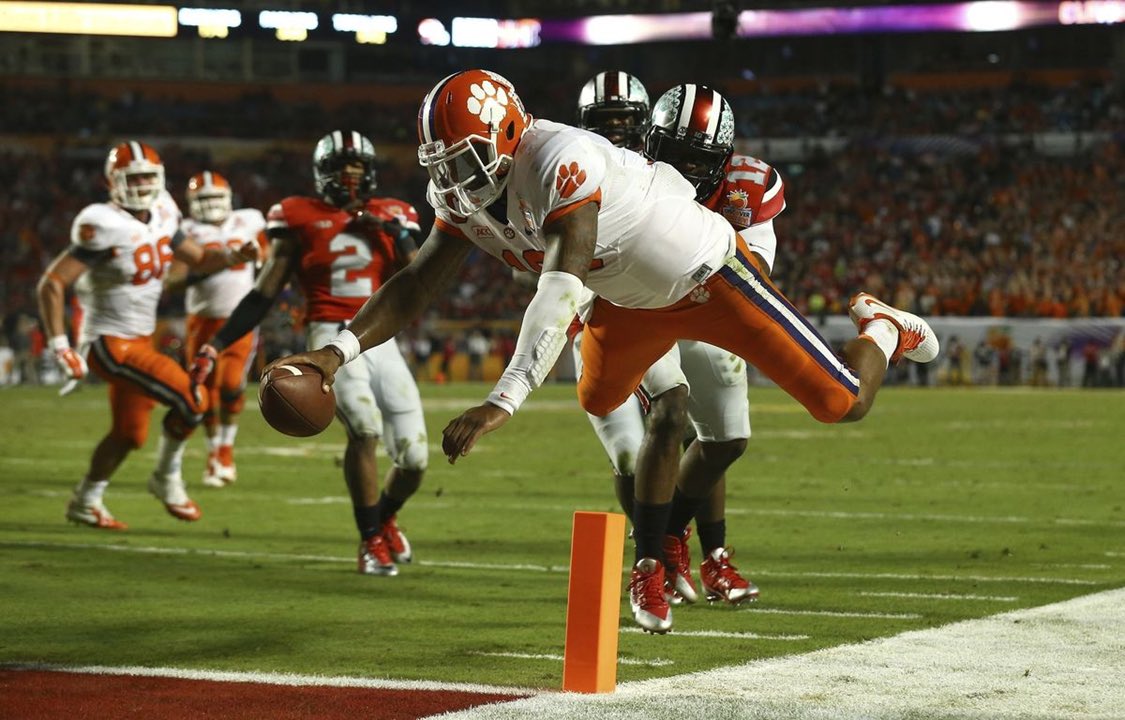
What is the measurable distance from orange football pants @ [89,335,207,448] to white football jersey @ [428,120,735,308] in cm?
383

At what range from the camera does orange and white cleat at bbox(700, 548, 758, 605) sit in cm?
567

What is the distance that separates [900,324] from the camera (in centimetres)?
552

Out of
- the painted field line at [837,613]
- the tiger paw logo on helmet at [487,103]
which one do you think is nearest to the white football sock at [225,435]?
the painted field line at [837,613]

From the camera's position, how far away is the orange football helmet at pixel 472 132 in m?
4.20

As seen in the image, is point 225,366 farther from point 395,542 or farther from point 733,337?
point 733,337

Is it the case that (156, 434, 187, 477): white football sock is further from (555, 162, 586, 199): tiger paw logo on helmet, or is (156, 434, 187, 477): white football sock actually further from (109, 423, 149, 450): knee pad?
(555, 162, 586, 199): tiger paw logo on helmet

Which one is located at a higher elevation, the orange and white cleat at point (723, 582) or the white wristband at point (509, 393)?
the white wristband at point (509, 393)

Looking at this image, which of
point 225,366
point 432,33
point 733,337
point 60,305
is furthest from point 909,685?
point 432,33

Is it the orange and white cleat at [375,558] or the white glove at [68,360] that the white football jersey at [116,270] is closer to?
the white glove at [68,360]

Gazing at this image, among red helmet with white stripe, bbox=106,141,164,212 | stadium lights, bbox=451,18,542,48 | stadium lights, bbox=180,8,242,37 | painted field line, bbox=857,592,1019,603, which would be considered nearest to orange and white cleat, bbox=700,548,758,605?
painted field line, bbox=857,592,1019,603

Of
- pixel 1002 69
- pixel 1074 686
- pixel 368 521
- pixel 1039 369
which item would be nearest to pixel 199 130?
pixel 1002 69

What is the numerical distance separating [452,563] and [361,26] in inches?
1207

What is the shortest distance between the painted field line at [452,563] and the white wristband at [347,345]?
7.39 feet

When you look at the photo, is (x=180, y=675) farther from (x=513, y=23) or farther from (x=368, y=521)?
(x=513, y=23)
